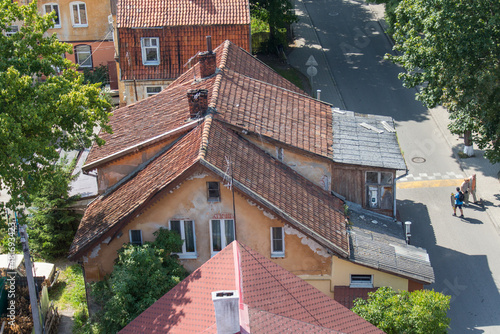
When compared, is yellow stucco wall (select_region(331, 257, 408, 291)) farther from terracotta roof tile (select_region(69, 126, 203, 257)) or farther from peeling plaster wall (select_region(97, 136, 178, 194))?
peeling plaster wall (select_region(97, 136, 178, 194))

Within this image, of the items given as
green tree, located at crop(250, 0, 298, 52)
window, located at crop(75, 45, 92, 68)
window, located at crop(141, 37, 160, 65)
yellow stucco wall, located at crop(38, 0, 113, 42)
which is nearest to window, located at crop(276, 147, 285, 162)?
window, located at crop(141, 37, 160, 65)

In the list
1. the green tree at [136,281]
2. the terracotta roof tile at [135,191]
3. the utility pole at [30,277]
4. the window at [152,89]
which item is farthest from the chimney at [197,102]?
the window at [152,89]

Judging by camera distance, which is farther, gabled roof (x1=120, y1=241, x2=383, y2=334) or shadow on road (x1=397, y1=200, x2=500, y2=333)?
shadow on road (x1=397, y1=200, x2=500, y2=333)

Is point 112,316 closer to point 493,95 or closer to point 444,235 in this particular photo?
point 444,235

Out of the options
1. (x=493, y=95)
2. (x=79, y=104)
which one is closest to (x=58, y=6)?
(x=79, y=104)

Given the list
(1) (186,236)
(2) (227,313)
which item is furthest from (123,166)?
(2) (227,313)

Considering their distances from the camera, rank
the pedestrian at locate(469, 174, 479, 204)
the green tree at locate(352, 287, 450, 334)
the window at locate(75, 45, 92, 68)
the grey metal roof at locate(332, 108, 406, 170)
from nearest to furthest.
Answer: the green tree at locate(352, 287, 450, 334) < the grey metal roof at locate(332, 108, 406, 170) < the pedestrian at locate(469, 174, 479, 204) < the window at locate(75, 45, 92, 68)
